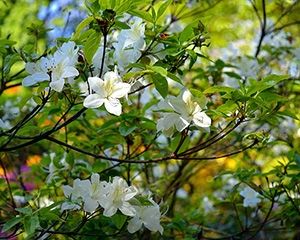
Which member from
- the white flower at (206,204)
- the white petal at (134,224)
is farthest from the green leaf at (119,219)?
the white flower at (206,204)

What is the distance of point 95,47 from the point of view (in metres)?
0.83

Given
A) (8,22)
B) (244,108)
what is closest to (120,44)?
(244,108)

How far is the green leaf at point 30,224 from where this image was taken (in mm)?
773

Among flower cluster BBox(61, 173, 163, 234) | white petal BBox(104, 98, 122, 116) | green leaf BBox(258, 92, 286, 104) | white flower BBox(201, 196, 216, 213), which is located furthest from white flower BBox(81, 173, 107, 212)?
white flower BBox(201, 196, 216, 213)

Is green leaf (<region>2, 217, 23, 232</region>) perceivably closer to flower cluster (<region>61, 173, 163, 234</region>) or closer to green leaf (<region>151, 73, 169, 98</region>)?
flower cluster (<region>61, 173, 163, 234</region>)

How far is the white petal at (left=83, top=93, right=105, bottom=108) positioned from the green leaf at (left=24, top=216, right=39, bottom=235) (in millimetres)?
313

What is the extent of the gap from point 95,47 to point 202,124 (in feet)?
1.13

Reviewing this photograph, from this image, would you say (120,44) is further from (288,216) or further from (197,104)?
(288,216)

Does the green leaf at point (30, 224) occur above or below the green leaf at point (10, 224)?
above

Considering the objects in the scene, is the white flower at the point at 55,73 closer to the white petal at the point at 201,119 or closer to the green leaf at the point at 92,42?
the green leaf at the point at 92,42

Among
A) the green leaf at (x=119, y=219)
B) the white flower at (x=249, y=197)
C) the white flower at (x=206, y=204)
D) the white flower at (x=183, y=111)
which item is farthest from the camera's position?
the white flower at (x=206, y=204)

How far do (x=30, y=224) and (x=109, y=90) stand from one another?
1.26ft

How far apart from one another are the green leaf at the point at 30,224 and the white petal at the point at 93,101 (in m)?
0.31

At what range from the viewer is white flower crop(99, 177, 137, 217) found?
2.96 ft
